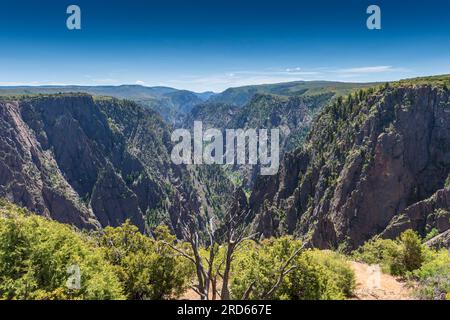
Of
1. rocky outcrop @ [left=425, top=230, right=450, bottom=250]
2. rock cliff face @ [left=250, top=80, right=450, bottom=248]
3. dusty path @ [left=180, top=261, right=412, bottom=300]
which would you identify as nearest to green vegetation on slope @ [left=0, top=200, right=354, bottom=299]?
dusty path @ [left=180, top=261, right=412, bottom=300]

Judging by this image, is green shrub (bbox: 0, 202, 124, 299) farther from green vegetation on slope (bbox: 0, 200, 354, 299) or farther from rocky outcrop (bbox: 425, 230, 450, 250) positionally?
rocky outcrop (bbox: 425, 230, 450, 250)

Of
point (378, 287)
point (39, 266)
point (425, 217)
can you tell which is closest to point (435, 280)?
point (378, 287)

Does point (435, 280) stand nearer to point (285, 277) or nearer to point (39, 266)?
point (285, 277)

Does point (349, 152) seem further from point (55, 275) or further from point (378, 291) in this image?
point (55, 275)

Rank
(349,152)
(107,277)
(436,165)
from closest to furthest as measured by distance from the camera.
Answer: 1. (107,277)
2. (436,165)
3. (349,152)

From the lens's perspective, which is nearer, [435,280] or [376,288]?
[435,280]
